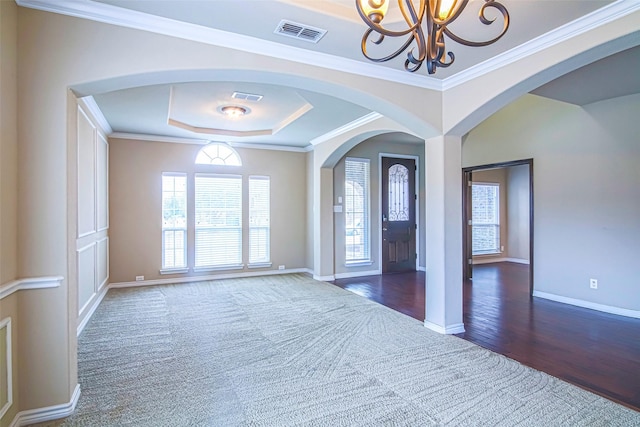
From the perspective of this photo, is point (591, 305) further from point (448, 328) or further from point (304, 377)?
point (304, 377)

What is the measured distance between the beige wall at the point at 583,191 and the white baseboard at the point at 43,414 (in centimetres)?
567

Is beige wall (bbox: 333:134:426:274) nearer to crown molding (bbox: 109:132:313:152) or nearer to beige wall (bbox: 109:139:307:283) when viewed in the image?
crown molding (bbox: 109:132:313:152)

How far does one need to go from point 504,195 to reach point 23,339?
30.7 feet

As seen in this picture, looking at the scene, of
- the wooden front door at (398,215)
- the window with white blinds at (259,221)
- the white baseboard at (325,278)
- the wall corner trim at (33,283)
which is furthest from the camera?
the wooden front door at (398,215)

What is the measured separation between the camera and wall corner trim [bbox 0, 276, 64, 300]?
2.04m

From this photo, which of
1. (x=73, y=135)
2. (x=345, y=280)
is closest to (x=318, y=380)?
(x=73, y=135)

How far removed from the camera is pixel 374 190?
7012 millimetres

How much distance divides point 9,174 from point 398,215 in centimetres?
630

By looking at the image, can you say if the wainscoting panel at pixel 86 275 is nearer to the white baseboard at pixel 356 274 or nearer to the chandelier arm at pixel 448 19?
the white baseboard at pixel 356 274

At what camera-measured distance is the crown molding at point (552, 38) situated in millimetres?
2209

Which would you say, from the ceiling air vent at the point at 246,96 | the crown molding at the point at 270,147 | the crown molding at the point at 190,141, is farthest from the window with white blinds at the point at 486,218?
the ceiling air vent at the point at 246,96

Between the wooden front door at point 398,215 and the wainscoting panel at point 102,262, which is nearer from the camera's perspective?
the wainscoting panel at point 102,262

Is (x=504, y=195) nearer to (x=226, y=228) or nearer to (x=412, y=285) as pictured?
(x=412, y=285)

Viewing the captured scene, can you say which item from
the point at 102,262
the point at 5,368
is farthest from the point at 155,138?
the point at 5,368
